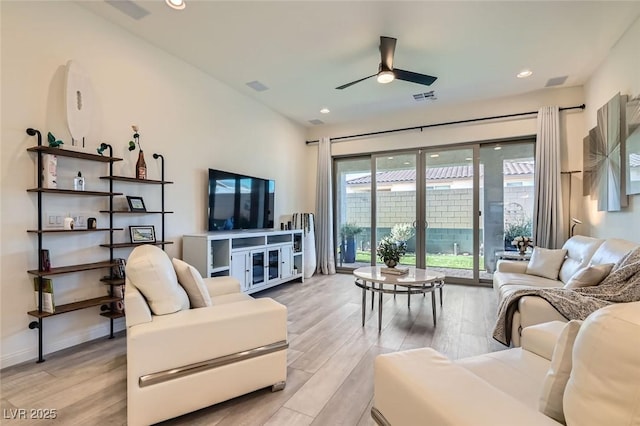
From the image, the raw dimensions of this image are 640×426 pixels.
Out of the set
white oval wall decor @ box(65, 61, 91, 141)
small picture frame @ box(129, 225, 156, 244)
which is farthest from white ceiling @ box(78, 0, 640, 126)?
small picture frame @ box(129, 225, 156, 244)

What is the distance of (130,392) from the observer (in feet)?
4.88

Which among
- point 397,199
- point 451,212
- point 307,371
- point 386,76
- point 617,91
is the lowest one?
point 307,371

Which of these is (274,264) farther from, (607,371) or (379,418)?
(607,371)

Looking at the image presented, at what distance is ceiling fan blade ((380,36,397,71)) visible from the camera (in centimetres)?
301

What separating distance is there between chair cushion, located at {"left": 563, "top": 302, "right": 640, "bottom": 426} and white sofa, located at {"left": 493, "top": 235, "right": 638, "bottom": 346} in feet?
5.71

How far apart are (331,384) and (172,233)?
2.49 metres

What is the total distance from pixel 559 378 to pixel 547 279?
2886 millimetres

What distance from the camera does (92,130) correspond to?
108 inches

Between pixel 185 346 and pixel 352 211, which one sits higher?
pixel 352 211

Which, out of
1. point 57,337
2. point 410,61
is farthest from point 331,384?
point 410,61

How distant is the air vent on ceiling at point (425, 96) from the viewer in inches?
177

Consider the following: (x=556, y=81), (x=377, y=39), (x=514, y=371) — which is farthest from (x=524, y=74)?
(x=514, y=371)

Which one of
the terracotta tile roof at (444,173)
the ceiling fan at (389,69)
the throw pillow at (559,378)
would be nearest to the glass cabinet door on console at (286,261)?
the terracotta tile roof at (444,173)

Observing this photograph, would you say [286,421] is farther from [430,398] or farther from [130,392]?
[430,398]
